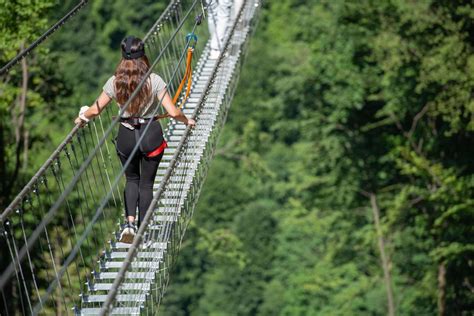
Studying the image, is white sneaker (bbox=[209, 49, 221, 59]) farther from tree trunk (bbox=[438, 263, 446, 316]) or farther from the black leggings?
tree trunk (bbox=[438, 263, 446, 316])

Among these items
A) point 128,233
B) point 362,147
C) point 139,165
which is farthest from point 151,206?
point 362,147

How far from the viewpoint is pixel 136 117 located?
938 cm

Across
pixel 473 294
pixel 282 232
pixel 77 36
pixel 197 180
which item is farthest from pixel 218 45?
pixel 77 36

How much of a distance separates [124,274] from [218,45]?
6.81 meters

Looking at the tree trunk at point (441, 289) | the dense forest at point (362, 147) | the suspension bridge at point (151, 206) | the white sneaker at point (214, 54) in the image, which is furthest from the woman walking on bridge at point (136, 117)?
the tree trunk at point (441, 289)

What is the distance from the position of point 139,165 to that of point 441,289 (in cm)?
1754

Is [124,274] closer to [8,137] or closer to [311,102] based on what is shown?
[8,137]

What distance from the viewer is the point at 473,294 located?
85.9 feet

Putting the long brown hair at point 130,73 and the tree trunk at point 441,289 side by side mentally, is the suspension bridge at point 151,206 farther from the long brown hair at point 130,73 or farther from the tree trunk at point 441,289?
the tree trunk at point 441,289

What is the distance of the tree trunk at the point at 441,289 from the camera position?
26.0m

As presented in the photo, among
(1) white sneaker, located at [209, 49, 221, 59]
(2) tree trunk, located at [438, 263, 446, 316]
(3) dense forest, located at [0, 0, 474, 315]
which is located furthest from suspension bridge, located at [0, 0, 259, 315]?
(2) tree trunk, located at [438, 263, 446, 316]

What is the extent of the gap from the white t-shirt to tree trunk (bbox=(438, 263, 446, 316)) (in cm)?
1739

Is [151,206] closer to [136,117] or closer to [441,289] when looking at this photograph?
[136,117]

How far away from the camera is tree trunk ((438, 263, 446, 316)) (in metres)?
26.0
